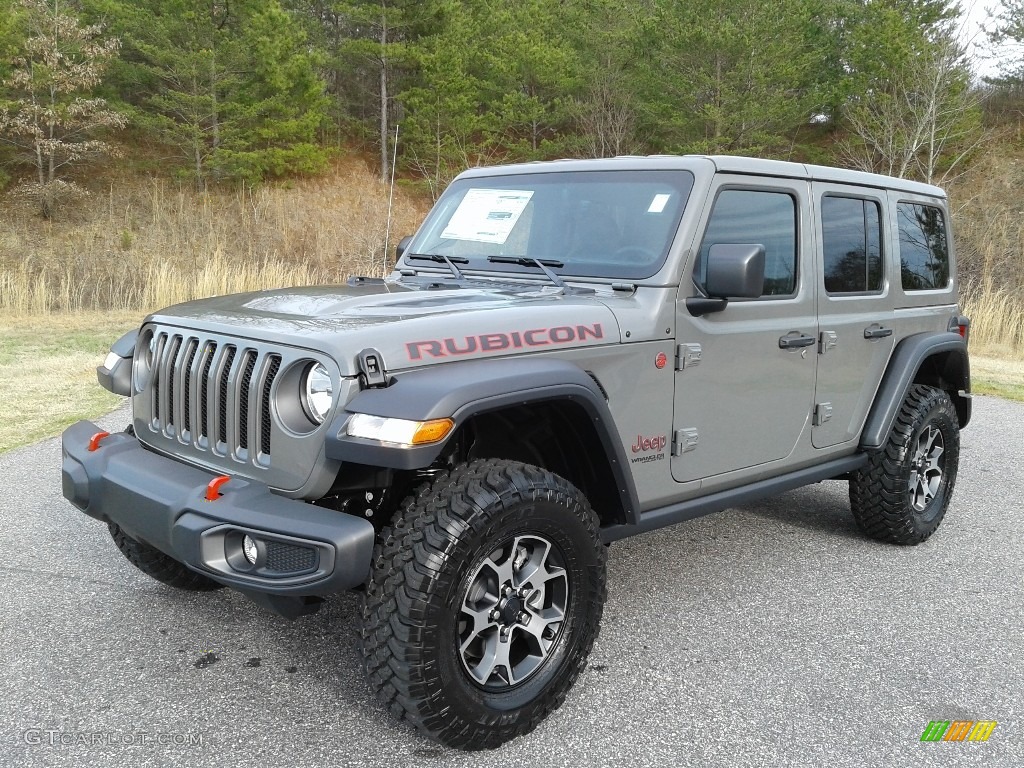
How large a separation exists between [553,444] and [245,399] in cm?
111

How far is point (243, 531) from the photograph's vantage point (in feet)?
8.29

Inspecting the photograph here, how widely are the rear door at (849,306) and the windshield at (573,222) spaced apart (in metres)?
0.99

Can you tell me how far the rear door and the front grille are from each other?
2609 mm

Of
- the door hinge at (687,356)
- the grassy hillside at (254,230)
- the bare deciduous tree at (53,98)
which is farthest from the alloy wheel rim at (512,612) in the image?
the bare deciduous tree at (53,98)

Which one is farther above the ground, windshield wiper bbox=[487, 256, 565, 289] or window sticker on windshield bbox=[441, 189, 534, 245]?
window sticker on windshield bbox=[441, 189, 534, 245]

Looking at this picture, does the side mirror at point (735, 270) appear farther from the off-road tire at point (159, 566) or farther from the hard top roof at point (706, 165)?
the off-road tire at point (159, 566)

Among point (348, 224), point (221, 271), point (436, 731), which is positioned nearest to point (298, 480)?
point (436, 731)

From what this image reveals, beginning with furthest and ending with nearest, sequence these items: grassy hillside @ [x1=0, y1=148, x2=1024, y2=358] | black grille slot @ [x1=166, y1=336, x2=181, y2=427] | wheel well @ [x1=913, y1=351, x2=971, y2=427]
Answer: grassy hillside @ [x1=0, y1=148, x2=1024, y2=358] < wheel well @ [x1=913, y1=351, x2=971, y2=427] < black grille slot @ [x1=166, y1=336, x2=181, y2=427]

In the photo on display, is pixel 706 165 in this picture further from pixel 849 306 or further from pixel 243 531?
pixel 243 531

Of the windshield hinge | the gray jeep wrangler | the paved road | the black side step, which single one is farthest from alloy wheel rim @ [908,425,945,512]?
the windshield hinge

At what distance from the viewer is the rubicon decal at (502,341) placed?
8.98ft

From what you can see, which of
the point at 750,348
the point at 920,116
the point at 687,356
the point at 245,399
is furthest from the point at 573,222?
the point at 920,116

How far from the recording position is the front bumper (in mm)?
2453

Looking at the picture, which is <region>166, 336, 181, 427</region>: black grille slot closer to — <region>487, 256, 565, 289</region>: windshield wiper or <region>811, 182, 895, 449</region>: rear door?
<region>487, 256, 565, 289</region>: windshield wiper
